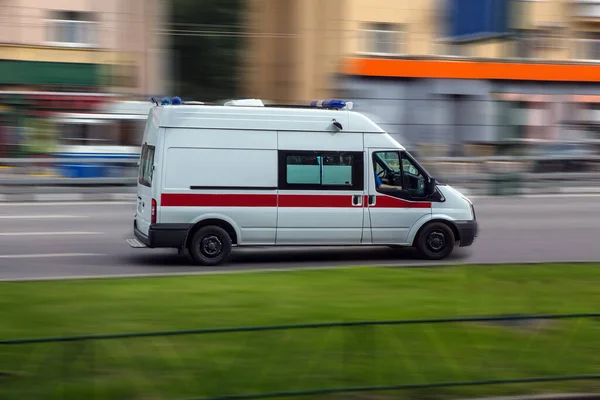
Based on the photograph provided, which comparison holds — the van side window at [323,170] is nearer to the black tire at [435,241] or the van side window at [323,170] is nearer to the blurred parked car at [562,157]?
the black tire at [435,241]

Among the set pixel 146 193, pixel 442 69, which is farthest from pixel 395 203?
pixel 442 69

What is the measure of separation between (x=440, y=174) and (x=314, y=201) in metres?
13.0

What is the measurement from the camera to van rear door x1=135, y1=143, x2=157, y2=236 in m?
12.6

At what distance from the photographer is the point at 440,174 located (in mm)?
25438

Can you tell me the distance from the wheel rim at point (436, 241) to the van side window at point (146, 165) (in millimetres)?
3773

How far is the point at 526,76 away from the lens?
3706 centimetres

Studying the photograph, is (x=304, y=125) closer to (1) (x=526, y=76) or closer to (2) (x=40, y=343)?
(2) (x=40, y=343)

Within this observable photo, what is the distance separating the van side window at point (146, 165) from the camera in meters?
12.7

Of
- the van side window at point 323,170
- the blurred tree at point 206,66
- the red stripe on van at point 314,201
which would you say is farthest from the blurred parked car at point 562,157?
the red stripe on van at point 314,201

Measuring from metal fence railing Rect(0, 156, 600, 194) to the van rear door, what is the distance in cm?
953

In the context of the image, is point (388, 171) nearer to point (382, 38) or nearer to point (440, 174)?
point (440, 174)

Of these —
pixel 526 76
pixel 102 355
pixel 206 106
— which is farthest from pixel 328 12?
pixel 526 76

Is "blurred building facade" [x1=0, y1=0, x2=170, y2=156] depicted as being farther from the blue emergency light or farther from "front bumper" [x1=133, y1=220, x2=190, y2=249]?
"front bumper" [x1=133, y1=220, x2=190, y2=249]

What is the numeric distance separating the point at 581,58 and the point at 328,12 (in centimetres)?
3297
